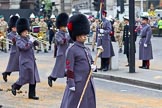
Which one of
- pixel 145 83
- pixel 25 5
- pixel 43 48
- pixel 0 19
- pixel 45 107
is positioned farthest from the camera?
pixel 25 5

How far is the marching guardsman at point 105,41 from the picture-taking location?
15680 mm

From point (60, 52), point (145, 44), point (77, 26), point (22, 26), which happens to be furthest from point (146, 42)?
point (77, 26)

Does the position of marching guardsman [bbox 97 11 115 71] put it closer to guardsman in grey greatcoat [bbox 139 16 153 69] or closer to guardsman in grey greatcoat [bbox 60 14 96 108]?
guardsman in grey greatcoat [bbox 139 16 153 69]

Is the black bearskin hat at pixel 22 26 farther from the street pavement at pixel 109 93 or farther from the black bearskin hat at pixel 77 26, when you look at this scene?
the black bearskin hat at pixel 77 26

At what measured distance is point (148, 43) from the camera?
16531 millimetres

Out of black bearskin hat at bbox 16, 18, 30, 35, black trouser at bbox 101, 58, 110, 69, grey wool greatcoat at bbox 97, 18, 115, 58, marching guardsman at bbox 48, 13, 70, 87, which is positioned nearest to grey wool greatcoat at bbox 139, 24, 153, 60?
grey wool greatcoat at bbox 97, 18, 115, 58

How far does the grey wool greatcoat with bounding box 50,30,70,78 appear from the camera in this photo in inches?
512

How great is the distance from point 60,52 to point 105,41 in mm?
2936

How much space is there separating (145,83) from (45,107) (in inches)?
144

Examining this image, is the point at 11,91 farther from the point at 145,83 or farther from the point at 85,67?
the point at 85,67

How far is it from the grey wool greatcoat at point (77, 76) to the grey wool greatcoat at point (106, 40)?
26.5 feet

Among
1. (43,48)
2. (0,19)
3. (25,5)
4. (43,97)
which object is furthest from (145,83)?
(25,5)

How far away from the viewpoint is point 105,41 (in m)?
15.9

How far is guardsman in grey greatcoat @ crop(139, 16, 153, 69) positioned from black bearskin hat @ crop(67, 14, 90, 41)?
8635mm
